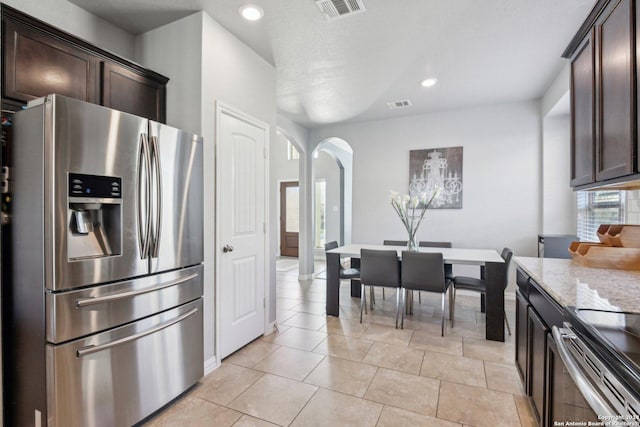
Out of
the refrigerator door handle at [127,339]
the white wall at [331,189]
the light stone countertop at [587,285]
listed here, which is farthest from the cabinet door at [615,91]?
the white wall at [331,189]

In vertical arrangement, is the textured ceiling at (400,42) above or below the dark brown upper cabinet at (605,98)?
above

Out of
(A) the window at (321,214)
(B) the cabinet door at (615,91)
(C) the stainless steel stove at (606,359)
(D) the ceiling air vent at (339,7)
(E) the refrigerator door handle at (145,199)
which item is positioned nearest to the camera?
(C) the stainless steel stove at (606,359)

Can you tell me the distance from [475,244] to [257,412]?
3.99 m

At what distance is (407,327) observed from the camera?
11.2 ft

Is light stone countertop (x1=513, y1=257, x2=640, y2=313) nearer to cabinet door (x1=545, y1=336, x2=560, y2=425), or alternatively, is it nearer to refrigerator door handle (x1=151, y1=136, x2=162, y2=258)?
cabinet door (x1=545, y1=336, x2=560, y2=425)

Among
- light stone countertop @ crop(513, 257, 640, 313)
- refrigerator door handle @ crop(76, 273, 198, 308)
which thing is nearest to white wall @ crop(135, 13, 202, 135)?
refrigerator door handle @ crop(76, 273, 198, 308)

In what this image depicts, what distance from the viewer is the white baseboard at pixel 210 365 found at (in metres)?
2.42

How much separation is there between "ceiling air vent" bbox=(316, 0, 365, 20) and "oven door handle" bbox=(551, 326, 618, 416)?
235 cm

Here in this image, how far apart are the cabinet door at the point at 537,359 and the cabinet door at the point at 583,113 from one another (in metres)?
0.93

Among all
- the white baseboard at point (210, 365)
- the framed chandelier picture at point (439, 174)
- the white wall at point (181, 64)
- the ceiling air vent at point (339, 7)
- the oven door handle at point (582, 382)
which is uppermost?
the ceiling air vent at point (339, 7)

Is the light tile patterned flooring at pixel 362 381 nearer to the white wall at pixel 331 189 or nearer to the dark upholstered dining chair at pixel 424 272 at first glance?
the dark upholstered dining chair at pixel 424 272

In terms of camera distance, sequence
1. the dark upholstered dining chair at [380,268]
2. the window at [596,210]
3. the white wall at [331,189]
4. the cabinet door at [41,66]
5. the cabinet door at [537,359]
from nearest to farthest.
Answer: the cabinet door at [537,359] → the cabinet door at [41,66] → the window at [596,210] → the dark upholstered dining chair at [380,268] → the white wall at [331,189]

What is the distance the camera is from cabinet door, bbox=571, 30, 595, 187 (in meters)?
1.88

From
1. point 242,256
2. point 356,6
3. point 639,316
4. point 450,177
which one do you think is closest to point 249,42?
point 356,6
